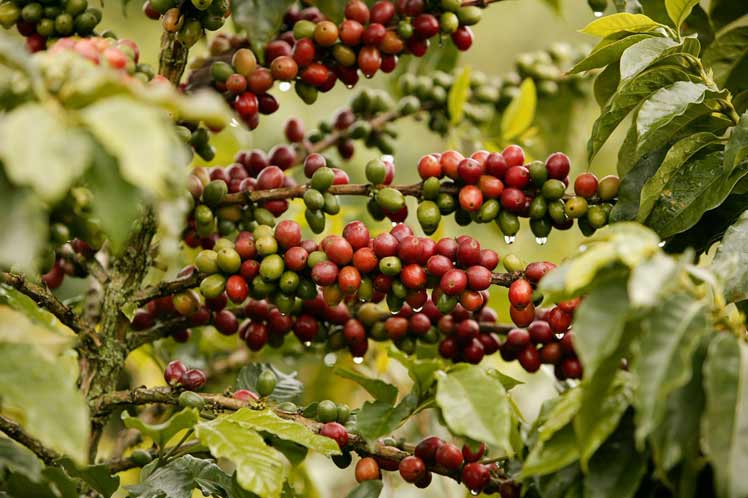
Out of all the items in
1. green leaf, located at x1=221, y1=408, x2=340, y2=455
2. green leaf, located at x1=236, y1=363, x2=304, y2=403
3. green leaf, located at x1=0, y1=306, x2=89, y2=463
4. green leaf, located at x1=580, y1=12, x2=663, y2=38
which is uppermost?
green leaf, located at x1=580, y1=12, x2=663, y2=38

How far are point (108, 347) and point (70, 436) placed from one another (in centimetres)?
55

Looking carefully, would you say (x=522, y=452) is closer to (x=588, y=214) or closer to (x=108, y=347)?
(x=588, y=214)

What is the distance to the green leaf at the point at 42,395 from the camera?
0.80 meters

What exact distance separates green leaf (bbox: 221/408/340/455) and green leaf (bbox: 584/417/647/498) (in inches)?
12.9

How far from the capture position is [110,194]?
79 cm

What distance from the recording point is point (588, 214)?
4.19ft

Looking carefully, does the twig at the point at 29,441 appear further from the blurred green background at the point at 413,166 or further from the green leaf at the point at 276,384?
the blurred green background at the point at 413,166

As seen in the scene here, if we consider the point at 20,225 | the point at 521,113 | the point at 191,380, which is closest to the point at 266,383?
the point at 191,380

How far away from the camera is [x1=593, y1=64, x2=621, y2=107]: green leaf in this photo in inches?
53.5

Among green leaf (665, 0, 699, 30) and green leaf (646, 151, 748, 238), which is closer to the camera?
green leaf (646, 151, 748, 238)

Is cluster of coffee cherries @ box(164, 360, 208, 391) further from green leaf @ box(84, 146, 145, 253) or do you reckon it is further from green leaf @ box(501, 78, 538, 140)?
green leaf @ box(501, 78, 538, 140)

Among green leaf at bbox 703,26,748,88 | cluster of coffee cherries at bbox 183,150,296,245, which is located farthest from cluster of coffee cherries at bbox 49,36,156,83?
green leaf at bbox 703,26,748,88

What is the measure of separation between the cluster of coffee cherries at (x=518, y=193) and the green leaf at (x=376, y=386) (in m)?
0.24

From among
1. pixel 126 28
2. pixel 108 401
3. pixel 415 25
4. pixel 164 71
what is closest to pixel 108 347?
pixel 108 401
